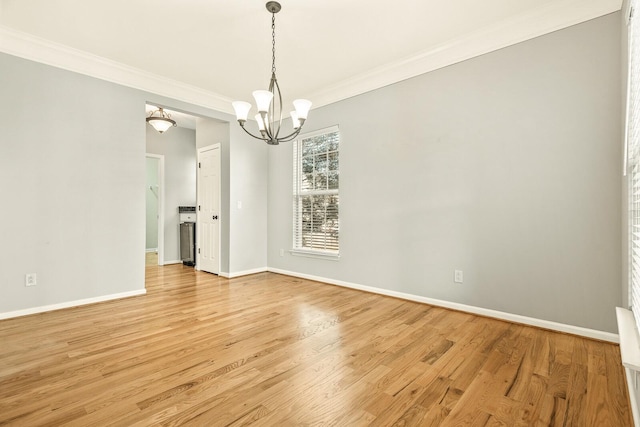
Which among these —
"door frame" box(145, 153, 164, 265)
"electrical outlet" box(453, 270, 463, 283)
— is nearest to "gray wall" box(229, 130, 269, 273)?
"door frame" box(145, 153, 164, 265)

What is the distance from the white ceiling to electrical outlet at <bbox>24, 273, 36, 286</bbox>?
2.17 metres

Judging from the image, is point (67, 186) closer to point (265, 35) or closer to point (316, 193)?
point (265, 35)

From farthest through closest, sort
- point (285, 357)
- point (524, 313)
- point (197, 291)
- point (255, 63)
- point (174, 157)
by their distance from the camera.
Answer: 1. point (174, 157)
2. point (197, 291)
3. point (255, 63)
4. point (524, 313)
5. point (285, 357)

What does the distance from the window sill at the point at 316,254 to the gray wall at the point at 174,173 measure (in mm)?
2866

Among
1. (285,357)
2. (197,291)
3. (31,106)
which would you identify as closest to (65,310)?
(197,291)

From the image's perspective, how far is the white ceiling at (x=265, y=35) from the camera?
2422mm

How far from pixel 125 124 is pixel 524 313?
4.69 metres

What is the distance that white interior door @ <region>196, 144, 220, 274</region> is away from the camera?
474 cm

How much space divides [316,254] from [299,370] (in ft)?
8.12

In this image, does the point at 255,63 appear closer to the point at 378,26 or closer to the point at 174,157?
the point at 378,26

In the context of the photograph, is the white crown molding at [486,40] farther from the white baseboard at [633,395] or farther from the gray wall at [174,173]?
the gray wall at [174,173]

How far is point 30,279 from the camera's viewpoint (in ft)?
9.40

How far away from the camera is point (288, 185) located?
183 inches

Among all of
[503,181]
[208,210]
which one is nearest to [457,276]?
[503,181]
